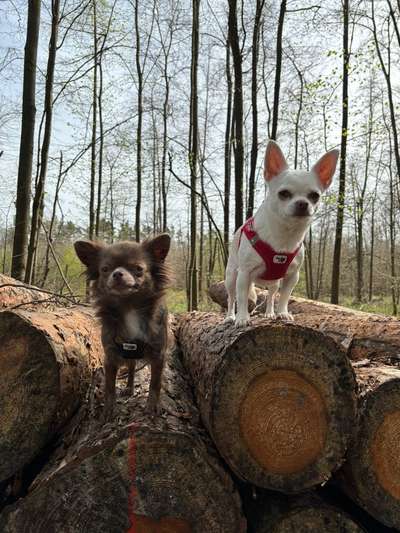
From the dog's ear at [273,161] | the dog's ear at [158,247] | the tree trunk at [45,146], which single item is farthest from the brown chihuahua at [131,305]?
the tree trunk at [45,146]

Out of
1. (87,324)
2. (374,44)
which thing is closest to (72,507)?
(87,324)

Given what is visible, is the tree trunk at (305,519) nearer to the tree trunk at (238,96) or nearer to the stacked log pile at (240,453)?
the stacked log pile at (240,453)

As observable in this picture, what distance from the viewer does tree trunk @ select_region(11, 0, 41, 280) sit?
680cm

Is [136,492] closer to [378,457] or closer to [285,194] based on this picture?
[378,457]

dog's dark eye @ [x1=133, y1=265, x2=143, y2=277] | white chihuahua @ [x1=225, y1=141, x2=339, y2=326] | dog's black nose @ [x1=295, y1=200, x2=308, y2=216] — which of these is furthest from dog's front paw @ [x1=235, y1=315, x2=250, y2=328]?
dog's black nose @ [x1=295, y1=200, x2=308, y2=216]

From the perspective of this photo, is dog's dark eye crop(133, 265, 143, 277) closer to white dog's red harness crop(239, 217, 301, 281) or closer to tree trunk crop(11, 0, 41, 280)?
white dog's red harness crop(239, 217, 301, 281)

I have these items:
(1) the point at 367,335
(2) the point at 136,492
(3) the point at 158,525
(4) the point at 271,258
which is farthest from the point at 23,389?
(1) the point at 367,335

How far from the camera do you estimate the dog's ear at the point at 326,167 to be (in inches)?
120

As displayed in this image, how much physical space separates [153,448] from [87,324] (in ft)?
6.51

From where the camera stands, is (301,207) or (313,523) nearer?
(313,523)

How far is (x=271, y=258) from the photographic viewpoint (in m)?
2.99

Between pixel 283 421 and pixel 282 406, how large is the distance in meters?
0.08

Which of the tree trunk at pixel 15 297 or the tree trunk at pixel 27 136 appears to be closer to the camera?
the tree trunk at pixel 15 297

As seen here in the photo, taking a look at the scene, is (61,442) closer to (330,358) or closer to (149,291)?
(149,291)
